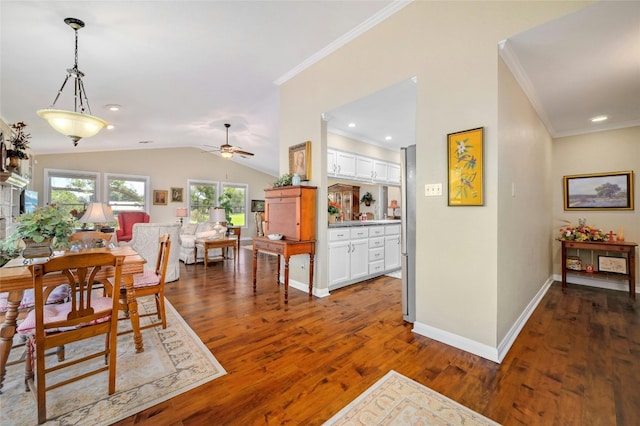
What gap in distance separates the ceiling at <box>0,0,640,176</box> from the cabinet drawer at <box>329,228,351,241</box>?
167 cm

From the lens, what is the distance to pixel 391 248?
471 centimetres

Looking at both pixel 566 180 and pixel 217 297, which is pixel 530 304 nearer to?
pixel 566 180

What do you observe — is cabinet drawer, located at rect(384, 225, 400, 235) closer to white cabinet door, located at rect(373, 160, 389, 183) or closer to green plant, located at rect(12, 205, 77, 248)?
white cabinet door, located at rect(373, 160, 389, 183)

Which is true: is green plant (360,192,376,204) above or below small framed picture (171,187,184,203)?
below

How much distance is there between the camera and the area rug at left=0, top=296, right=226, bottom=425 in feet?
4.94

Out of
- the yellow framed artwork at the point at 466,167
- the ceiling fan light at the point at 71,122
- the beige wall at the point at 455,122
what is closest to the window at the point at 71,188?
the ceiling fan light at the point at 71,122

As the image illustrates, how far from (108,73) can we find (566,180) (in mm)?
7140

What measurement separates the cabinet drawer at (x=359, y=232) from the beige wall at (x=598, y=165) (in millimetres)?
3364

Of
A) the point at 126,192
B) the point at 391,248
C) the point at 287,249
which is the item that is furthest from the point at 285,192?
the point at 126,192

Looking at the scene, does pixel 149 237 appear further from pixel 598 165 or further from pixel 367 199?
pixel 598 165

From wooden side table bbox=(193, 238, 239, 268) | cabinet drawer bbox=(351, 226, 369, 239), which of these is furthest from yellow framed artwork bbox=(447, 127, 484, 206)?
wooden side table bbox=(193, 238, 239, 268)

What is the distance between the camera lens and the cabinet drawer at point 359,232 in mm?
4000

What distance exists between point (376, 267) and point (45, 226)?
4036mm

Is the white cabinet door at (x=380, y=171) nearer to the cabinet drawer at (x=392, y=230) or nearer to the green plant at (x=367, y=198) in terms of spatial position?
the green plant at (x=367, y=198)
